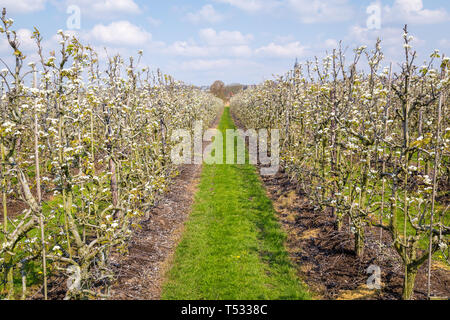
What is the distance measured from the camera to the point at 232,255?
28.9 feet

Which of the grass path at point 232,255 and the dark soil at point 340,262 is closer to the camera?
the dark soil at point 340,262

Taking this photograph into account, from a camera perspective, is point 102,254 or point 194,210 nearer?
point 102,254

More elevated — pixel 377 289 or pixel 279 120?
pixel 279 120

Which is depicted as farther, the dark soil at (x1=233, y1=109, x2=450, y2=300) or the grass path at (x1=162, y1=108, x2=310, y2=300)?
the grass path at (x1=162, y1=108, x2=310, y2=300)

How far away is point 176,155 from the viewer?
1449 cm

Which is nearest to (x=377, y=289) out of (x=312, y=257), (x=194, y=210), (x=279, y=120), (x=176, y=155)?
(x=312, y=257)

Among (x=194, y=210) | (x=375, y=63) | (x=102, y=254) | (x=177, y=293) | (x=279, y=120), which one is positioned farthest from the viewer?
(x=279, y=120)

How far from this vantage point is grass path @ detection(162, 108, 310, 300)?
23.7ft

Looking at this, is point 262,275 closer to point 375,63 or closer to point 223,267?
point 223,267

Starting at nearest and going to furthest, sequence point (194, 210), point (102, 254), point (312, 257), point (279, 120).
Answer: point (102, 254) → point (312, 257) → point (194, 210) → point (279, 120)

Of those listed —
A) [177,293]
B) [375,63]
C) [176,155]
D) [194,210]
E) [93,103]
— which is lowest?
[177,293]

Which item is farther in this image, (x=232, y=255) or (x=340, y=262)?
(x=232, y=255)

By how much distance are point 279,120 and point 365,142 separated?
37.9 ft

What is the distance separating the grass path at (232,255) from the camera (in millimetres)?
7234
